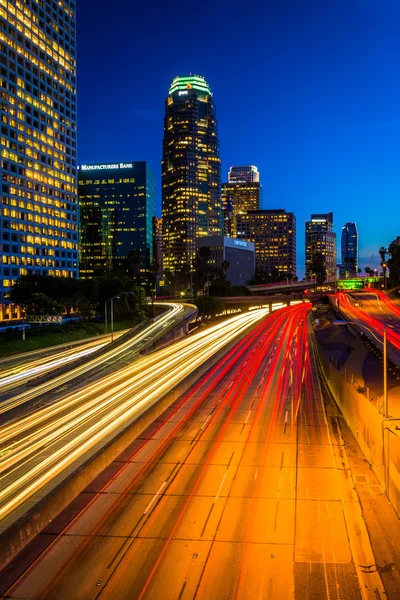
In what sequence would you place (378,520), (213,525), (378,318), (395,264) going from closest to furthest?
(213,525) < (378,520) < (378,318) < (395,264)

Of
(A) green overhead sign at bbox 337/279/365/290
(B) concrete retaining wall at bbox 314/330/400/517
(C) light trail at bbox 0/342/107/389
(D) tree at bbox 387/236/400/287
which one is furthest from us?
(A) green overhead sign at bbox 337/279/365/290

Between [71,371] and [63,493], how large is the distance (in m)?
32.0

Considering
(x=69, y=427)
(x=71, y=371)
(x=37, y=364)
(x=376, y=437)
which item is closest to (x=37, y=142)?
(x=37, y=364)

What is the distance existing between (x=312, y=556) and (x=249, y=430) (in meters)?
15.2

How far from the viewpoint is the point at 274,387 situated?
44.6m

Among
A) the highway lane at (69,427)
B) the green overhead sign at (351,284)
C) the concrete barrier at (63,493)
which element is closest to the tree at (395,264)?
the green overhead sign at (351,284)

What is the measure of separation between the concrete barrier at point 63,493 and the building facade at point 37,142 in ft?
331

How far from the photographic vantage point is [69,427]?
29.5 meters

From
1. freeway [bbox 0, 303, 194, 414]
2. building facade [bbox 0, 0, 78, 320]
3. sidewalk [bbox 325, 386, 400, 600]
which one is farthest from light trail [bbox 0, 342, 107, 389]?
building facade [bbox 0, 0, 78, 320]

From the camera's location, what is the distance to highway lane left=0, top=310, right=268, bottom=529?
823 inches

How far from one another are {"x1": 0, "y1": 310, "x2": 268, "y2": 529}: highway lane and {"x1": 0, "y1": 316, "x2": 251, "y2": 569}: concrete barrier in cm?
99

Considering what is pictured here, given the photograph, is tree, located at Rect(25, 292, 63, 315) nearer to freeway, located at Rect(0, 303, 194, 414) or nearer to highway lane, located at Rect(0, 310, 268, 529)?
freeway, located at Rect(0, 303, 194, 414)

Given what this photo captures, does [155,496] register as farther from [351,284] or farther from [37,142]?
[351,284]

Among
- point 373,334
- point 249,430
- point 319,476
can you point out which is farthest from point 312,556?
point 373,334
